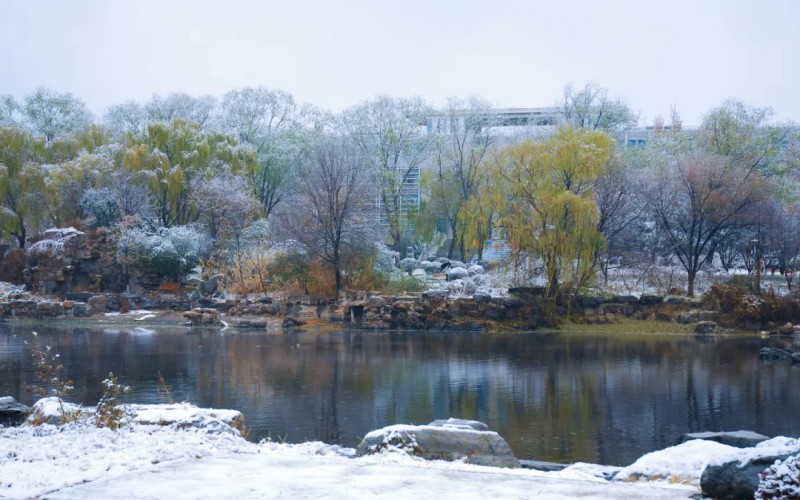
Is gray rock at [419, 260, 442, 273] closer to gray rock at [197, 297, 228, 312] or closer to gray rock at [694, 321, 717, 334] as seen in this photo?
gray rock at [197, 297, 228, 312]

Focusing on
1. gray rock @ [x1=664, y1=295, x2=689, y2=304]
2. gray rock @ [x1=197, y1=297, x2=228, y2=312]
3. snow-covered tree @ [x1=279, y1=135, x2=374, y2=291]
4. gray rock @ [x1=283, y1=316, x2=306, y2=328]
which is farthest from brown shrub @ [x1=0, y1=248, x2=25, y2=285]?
gray rock @ [x1=664, y1=295, x2=689, y2=304]

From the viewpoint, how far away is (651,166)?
38406 mm

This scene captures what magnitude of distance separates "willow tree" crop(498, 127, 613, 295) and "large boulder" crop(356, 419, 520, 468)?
2412 cm

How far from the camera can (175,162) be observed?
135 feet

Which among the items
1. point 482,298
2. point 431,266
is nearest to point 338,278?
point 482,298

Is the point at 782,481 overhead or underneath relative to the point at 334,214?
underneath

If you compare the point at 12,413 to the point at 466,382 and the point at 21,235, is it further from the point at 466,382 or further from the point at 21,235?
the point at 21,235

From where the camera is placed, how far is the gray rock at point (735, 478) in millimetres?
5473

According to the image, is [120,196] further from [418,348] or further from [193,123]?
[418,348]

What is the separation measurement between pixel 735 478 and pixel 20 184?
39.6 m

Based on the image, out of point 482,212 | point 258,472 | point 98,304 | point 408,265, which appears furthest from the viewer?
point 408,265

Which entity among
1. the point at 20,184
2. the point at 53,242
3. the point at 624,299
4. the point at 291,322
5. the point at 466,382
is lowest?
the point at 291,322

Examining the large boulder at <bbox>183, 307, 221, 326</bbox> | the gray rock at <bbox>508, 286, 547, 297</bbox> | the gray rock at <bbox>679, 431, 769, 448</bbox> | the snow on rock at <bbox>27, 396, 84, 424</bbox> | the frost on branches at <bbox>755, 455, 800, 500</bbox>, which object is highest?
the frost on branches at <bbox>755, 455, 800, 500</bbox>

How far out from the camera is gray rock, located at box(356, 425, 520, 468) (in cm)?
820
